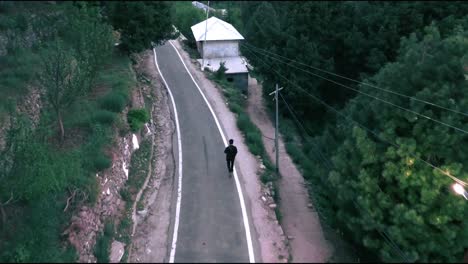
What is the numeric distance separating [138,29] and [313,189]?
1459cm

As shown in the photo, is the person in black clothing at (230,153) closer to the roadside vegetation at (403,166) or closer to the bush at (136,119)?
the roadside vegetation at (403,166)

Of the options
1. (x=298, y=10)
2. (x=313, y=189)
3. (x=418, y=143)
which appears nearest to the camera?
(x=418, y=143)

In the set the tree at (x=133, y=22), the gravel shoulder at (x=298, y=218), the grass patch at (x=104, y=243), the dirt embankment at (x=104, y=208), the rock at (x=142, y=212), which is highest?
the tree at (x=133, y=22)

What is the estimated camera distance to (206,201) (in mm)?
13141

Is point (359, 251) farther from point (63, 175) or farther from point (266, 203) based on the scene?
point (63, 175)

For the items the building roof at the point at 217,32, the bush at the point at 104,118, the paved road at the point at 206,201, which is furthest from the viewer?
the building roof at the point at 217,32

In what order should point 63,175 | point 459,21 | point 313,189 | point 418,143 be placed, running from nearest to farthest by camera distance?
point 63,175 < point 418,143 < point 313,189 < point 459,21

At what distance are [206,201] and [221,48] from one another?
24.9m

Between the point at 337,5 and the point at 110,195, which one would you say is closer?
the point at 110,195

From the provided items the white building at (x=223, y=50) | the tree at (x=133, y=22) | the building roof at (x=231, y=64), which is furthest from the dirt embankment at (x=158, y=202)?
the white building at (x=223, y=50)

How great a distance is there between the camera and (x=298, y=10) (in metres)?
31.0

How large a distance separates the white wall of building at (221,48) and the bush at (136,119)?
61.6 ft

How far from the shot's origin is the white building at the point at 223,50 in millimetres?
34000

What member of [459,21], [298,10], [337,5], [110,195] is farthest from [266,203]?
[337,5]
